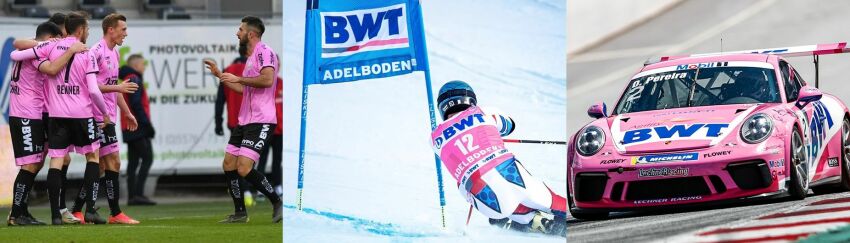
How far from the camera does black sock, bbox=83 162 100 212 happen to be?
43.5ft

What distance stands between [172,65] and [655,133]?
386 inches

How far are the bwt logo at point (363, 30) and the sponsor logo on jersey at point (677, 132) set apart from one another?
3.69m

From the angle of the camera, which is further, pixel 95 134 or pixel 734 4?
pixel 734 4

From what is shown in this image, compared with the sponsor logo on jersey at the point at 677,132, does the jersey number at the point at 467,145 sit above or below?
above

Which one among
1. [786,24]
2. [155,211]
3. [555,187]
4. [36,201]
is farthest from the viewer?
[786,24]

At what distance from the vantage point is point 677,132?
37.8ft

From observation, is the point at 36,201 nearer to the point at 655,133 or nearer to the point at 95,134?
the point at 95,134

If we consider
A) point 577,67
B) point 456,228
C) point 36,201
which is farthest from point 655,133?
point 577,67

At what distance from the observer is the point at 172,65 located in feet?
66.7

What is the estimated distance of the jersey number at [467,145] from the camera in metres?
8.22

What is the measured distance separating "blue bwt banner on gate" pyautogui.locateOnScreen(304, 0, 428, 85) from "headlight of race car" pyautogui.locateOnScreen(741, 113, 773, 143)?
3.83 metres

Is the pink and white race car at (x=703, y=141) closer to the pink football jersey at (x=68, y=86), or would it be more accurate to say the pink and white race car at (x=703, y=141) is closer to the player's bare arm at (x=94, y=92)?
the player's bare arm at (x=94, y=92)

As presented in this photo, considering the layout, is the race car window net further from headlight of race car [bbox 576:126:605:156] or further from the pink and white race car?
headlight of race car [bbox 576:126:605:156]

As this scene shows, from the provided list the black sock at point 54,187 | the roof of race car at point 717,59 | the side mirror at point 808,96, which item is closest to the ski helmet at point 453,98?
the side mirror at point 808,96
